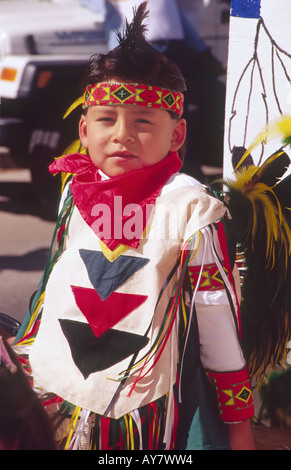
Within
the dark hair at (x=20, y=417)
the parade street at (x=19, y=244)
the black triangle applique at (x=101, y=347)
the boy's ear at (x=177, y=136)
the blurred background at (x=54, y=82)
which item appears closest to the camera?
the dark hair at (x=20, y=417)

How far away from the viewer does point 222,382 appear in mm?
1578

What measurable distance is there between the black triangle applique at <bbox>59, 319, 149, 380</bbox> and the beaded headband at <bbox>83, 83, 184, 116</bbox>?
0.58 m

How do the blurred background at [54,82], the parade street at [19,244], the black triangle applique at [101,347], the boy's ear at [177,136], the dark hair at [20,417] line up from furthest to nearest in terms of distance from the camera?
the blurred background at [54,82]
the parade street at [19,244]
the boy's ear at [177,136]
the black triangle applique at [101,347]
the dark hair at [20,417]

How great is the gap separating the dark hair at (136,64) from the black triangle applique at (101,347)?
0.64 m

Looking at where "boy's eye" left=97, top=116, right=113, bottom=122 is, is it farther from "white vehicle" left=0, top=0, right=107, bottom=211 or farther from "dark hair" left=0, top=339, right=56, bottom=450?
"white vehicle" left=0, top=0, right=107, bottom=211

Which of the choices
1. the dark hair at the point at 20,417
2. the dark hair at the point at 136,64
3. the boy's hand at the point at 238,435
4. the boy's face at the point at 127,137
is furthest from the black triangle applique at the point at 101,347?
the dark hair at the point at 136,64

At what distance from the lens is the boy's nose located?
1637 millimetres

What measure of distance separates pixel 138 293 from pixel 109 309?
8 cm

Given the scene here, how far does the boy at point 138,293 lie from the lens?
62.4 inches

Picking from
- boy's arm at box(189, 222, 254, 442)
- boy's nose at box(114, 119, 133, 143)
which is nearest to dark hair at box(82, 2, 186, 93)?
boy's nose at box(114, 119, 133, 143)

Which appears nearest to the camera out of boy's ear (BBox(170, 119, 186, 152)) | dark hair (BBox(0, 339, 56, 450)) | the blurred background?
dark hair (BBox(0, 339, 56, 450))

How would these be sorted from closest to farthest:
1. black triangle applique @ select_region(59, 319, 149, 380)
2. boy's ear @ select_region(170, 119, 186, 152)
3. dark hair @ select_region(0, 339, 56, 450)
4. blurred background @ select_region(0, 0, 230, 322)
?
dark hair @ select_region(0, 339, 56, 450) < black triangle applique @ select_region(59, 319, 149, 380) < boy's ear @ select_region(170, 119, 186, 152) < blurred background @ select_region(0, 0, 230, 322)

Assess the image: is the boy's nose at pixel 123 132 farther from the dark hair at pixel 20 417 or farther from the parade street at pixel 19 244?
the parade street at pixel 19 244

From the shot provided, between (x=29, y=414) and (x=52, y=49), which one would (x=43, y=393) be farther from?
(x=52, y=49)
